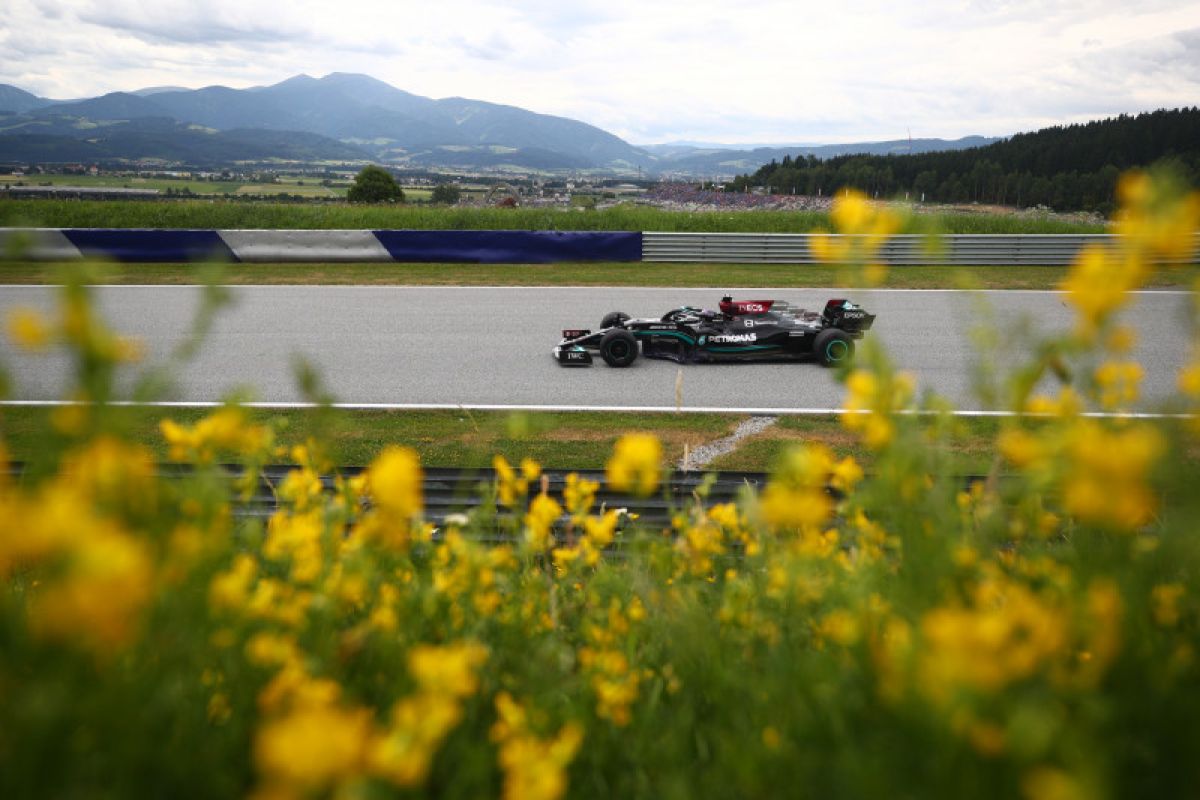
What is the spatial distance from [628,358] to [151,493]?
29.5 feet

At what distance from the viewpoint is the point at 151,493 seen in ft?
4.37

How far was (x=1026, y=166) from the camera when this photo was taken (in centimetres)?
6450

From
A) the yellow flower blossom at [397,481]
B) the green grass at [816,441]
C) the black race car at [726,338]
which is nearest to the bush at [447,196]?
the black race car at [726,338]

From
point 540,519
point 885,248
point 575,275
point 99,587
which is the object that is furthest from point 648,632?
point 885,248

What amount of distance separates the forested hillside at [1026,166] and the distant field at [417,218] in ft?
121

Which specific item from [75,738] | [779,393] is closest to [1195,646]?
[75,738]

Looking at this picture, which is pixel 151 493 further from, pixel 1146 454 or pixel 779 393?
pixel 779 393

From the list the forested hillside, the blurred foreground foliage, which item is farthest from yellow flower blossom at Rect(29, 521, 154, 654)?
the forested hillside

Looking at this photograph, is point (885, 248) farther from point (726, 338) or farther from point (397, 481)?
point (397, 481)

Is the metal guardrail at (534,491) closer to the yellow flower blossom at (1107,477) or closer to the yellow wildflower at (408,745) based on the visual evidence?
the yellow flower blossom at (1107,477)

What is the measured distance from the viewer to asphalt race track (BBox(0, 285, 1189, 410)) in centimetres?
924

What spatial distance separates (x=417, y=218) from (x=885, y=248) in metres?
12.7

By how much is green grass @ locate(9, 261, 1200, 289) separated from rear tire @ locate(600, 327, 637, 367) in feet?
20.7

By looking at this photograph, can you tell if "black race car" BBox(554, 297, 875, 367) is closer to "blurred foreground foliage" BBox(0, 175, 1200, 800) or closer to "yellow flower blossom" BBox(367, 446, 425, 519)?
"blurred foreground foliage" BBox(0, 175, 1200, 800)
